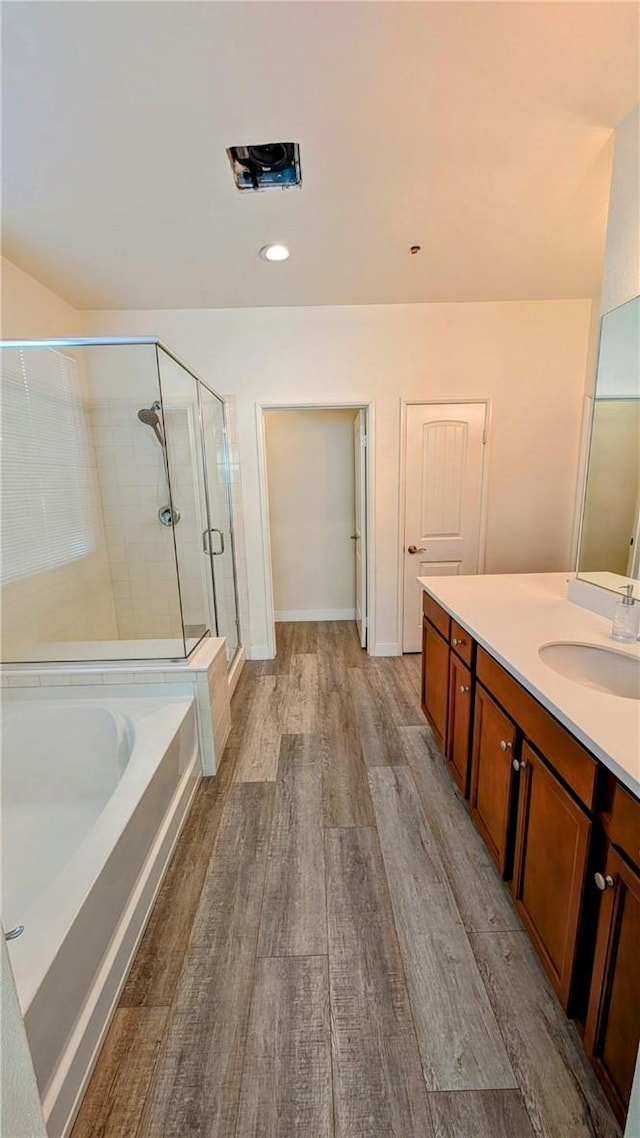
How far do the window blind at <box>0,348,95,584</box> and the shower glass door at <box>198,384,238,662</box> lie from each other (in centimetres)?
77

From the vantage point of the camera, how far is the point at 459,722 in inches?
74.7

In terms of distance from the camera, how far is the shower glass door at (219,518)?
3.02 meters

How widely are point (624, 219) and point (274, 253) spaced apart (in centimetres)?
165

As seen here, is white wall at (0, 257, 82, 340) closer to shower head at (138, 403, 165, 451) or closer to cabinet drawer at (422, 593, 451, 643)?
shower head at (138, 403, 165, 451)

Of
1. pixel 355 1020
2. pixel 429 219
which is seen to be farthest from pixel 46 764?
pixel 429 219

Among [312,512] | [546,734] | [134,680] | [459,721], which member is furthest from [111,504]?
[546,734]

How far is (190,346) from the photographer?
125 inches

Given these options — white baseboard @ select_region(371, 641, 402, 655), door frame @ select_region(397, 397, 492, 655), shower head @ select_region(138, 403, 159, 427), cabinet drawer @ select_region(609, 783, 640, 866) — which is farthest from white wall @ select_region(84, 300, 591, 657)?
cabinet drawer @ select_region(609, 783, 640, 866)

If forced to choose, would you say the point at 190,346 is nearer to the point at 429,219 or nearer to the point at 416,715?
the point at 429,219

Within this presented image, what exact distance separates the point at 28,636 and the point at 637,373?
3086mm

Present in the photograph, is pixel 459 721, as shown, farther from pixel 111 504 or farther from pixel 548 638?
pixel 111 504

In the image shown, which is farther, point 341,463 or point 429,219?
point 341,463

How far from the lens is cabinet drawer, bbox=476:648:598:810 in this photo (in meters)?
1.02

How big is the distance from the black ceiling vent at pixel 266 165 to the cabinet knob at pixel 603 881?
2.57 metres
